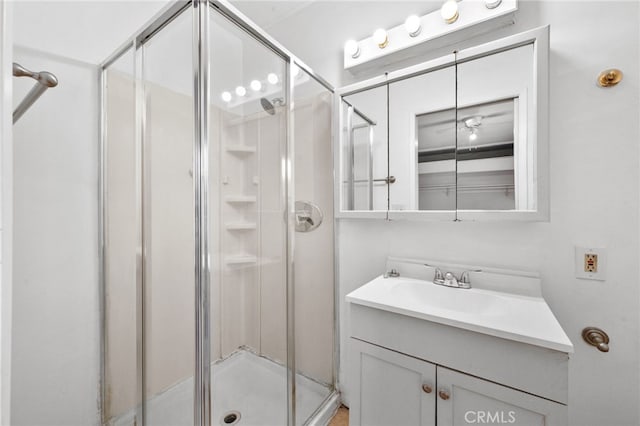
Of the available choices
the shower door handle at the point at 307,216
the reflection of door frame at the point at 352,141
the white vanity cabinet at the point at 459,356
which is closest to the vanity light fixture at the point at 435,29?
the reflection of door frame at the point at 352,141

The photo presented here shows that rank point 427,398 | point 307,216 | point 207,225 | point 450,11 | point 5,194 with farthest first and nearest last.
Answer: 1. point 307,216
2. point 450,11
3. point 427,398
4. point 207,225
5. point 5,194

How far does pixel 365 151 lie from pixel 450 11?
2.34 ft

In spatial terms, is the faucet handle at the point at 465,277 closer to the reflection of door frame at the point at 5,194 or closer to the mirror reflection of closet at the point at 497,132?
the mirror reflection of closet at the point at 497,132

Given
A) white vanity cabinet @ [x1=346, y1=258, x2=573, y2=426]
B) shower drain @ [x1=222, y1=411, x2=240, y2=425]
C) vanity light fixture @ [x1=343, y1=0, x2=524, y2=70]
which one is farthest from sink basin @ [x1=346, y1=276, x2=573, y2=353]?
vanity light fixture @ [x1=343, y1=0, x2=524, y2=70]

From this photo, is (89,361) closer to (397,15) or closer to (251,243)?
(251,243)

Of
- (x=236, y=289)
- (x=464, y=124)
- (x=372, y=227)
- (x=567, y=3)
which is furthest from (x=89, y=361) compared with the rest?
(x=567, y=3)

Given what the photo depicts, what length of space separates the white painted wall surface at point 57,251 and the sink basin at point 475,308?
4.05 ft

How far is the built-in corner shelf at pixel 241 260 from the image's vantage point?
37.8 inches

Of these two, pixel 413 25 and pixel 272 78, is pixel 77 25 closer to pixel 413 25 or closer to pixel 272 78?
pixel 272 78

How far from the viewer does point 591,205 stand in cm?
100

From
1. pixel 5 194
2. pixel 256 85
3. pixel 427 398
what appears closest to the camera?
pixel 5 194

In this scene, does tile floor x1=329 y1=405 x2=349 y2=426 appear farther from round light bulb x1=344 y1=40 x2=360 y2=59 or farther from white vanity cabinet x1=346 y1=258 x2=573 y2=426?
round light bulb x1=344 y1=40 x2=360 y2=59

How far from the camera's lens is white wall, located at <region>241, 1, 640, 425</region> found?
941mm

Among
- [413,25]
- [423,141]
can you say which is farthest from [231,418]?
[413,25]
